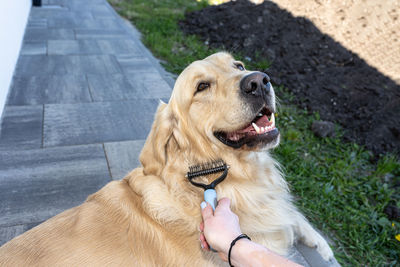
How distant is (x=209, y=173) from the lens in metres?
2.05

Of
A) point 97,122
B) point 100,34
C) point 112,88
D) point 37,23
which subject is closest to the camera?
point 97,122

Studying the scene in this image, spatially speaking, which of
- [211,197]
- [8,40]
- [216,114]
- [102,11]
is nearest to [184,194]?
[211,197]

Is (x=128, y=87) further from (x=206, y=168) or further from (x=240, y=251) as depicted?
(x=240, y=251)

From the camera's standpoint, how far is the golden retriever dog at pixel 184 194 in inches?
68.1

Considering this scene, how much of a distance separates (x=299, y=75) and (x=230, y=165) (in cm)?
321

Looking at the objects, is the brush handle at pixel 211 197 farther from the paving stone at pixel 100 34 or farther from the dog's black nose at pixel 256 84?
the paving stone at pixel 100 34

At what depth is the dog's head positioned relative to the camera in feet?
6.44

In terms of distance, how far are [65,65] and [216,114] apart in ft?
15.0

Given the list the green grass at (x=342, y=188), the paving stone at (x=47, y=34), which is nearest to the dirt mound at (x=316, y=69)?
the green grass at (x=342, y=188)

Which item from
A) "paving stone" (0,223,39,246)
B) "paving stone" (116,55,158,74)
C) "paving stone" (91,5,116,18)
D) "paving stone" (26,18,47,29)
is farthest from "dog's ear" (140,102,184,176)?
"paving stone" (91,5,116,18)

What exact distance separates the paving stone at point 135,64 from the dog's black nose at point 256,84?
394 centimetres

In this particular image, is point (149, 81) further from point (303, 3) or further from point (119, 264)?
point (119, 264)

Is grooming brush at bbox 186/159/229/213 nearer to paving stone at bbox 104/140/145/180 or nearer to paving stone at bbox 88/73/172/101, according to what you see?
paving stone at bbox 104/140/145/180

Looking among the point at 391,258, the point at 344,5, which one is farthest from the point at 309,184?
the point at 344,5
